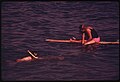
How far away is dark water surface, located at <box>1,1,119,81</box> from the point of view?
585 inches

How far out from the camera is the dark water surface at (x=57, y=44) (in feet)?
48.8

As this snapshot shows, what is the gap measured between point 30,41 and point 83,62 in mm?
5229

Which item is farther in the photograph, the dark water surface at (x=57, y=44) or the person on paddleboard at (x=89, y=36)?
the person on paddleboard at (x=89, y=36)

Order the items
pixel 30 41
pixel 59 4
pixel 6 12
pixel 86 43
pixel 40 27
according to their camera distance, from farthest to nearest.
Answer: pixel 59 4 → pixel 6 12 → pixel 40 27 → pixel 30 41 → pixel 86 43

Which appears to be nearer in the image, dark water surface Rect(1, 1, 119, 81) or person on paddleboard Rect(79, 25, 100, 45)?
dark water surface Rect(1, 1, 119, 81)

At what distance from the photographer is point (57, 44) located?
725 inches

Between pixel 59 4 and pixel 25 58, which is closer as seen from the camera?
pixel 25 58

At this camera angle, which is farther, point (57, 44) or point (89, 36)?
point (57, 44)

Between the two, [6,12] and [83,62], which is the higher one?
[6,12]

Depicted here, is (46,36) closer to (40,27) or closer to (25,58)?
(40,27)

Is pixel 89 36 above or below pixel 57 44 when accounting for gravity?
above

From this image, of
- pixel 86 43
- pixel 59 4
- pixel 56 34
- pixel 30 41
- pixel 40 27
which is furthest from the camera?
pixel 59 4

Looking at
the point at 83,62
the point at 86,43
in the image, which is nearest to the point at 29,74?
the point at 83,62

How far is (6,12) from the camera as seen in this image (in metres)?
26.2
